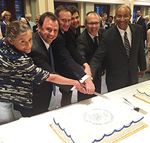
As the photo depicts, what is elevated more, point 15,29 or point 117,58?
point 15,29

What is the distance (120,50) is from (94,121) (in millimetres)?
1092

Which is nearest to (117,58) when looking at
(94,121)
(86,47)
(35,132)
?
Answer: (86,47)

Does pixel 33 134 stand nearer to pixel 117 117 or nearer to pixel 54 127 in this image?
pixel 54 127

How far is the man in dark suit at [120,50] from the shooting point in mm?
2053

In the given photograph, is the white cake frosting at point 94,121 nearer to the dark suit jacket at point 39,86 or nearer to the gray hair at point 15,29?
the dark suit jacket at point 39,86

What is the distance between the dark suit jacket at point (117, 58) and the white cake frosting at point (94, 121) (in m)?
0.72

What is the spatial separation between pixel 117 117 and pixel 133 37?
3.74ft

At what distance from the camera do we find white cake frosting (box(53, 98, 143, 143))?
3.33ft

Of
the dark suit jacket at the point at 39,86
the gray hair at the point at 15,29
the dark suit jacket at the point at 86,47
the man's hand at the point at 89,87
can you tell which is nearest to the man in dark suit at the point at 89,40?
the dark suit jacket at the point at 86,47

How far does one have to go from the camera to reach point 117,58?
2.09m

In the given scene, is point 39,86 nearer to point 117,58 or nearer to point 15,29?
point 15,29

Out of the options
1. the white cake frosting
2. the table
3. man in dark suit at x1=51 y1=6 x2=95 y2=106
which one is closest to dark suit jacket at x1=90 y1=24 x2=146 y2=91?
man in dark suit at x1=51 y1=6 x2=95 y2=106

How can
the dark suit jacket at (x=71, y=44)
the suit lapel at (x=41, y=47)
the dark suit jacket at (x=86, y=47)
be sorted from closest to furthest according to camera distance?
1. the suit lapel at (x=41, y=47)
2. the dark suit jacket at (x=71, y=44)
3. the dark suit jacket at (x=86, y=47)

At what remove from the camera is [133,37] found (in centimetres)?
209
